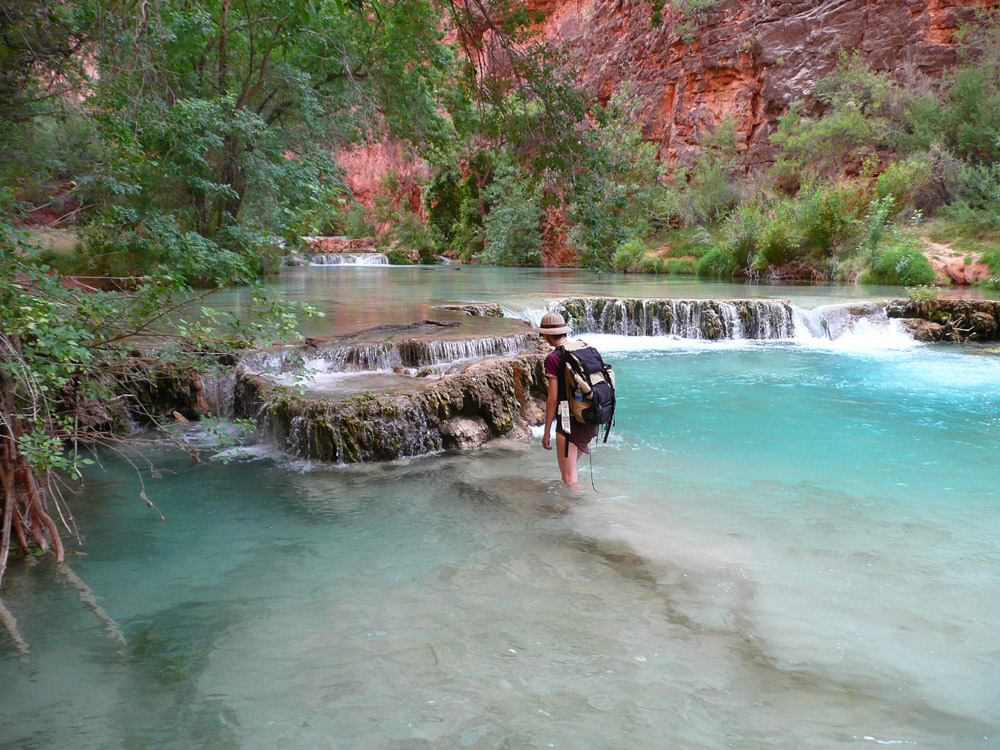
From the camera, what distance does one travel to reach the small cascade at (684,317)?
15383mm

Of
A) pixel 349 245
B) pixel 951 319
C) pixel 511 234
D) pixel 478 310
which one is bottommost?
pixel 951 319

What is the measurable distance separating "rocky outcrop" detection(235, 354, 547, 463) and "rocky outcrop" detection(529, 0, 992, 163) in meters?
18.9

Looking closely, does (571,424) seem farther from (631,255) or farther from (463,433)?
(631,255)

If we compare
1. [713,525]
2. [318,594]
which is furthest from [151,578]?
[713,525]

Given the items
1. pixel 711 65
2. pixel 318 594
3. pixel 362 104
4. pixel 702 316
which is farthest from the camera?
pixel 711 65

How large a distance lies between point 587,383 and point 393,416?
255cm

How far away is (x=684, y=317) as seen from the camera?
613 inches

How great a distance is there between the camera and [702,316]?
15492 mm

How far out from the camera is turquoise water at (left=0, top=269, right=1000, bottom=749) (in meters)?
3.13

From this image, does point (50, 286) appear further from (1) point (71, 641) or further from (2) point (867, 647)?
(2) point (867, 647)

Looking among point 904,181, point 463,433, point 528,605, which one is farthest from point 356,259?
point 528,605

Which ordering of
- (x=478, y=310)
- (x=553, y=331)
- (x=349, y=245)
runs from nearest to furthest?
(x=553, y=331), (x=478, y=310), (x=349, y=245)

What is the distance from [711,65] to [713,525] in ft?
107

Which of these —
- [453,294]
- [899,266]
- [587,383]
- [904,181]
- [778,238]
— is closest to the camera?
[587,383]
